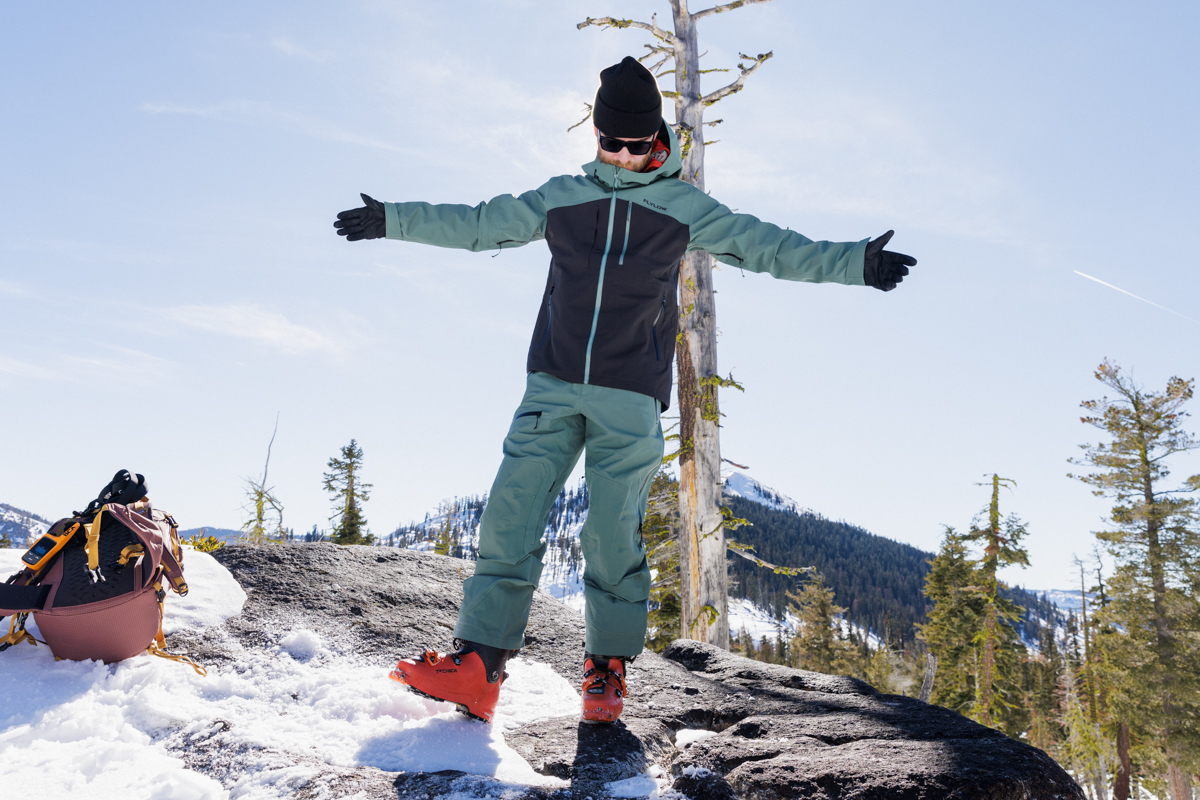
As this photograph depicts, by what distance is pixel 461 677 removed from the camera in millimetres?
2676

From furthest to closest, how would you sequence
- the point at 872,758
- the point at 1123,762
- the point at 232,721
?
the point at 1123,762 < the point at 232,721 < the point at 872,758

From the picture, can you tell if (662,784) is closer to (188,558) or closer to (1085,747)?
(188,558)

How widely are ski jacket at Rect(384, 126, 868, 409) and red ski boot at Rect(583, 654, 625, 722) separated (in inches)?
49.9

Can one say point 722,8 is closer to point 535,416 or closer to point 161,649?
point 535,416

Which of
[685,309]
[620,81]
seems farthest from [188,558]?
[685,309]

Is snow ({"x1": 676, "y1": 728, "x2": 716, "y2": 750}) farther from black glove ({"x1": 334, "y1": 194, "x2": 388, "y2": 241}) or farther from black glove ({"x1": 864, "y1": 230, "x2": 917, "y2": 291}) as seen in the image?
black glove ({"x1": 334, "y1": 194, "x2": 388, "y2": 241})

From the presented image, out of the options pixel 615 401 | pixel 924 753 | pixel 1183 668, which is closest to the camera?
pixel 924 753

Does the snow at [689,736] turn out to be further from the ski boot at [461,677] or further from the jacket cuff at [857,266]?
the jacket cuff at [857,266]

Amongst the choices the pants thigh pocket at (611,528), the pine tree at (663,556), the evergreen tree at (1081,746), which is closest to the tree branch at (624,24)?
the pine tree at (663,556)

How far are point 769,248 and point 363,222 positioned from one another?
1991 millimetres

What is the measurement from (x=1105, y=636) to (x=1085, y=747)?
34.3ft

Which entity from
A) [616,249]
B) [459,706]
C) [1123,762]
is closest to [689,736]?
[459,706]

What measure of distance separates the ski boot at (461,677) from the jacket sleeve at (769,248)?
7.15 ft

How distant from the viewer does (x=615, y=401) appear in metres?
3.06
